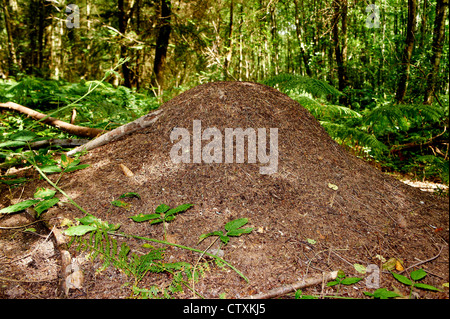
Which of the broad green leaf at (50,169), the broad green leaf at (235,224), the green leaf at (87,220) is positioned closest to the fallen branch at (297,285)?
the broad green leaf at (235,224)

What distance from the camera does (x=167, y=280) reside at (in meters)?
1.35

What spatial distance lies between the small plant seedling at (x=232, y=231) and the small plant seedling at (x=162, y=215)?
9.6 inches

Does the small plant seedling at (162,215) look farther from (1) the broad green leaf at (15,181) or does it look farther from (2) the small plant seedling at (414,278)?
(1) the broad green leaf at (15,181)

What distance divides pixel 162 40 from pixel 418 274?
7.68m

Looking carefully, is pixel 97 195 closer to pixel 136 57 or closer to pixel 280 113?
pixel 280 113

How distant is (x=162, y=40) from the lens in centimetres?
730

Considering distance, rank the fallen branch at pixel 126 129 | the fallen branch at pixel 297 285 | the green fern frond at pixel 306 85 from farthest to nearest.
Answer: the green fern frond at pixel 306 85 < the fallen branch at pixel 126 129 < the fallen branch at pixel 297 285

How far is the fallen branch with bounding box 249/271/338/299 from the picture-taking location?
4.08 ft

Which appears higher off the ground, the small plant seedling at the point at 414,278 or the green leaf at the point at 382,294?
the small plant seedling at the point at 414,278

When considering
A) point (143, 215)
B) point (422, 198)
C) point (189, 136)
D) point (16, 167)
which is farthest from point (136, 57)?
point (422, 198)

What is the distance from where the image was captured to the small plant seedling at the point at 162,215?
1606mm

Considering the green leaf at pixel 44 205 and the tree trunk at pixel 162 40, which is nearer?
the green leaf at pixel 44 205

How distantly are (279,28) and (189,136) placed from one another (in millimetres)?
12960

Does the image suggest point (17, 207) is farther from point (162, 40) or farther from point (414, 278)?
point (162, 40)
